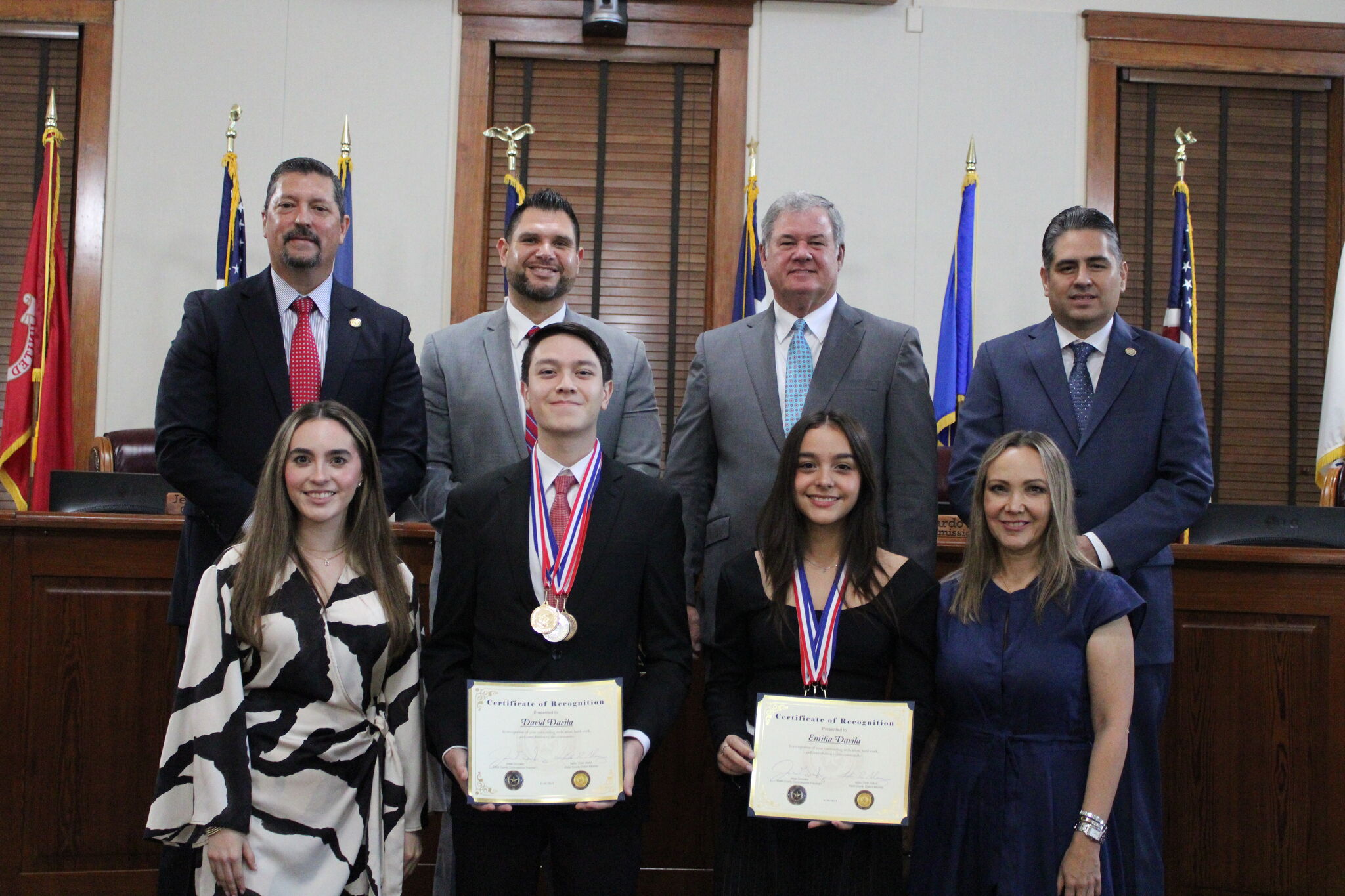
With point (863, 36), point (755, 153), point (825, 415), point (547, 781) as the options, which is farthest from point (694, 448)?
point (863, 36)

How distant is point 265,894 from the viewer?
207cm

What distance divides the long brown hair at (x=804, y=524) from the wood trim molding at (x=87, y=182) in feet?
14.7

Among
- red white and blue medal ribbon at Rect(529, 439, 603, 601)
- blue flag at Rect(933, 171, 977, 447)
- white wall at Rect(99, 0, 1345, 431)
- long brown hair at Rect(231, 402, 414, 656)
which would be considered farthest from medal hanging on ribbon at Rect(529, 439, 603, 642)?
white wall at Rect(99, 0, 1345, 431)

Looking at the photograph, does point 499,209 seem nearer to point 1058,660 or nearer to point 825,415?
point 825,415

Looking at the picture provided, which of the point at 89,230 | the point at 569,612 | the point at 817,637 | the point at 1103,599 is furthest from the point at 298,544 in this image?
the point at 89,230

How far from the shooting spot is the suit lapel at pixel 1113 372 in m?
2.60

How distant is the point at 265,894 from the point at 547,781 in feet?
1.88

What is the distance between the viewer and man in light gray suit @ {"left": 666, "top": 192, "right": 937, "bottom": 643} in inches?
101

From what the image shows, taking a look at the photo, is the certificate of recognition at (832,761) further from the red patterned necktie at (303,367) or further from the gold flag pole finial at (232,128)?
the gold flag pole finial at (232,128)

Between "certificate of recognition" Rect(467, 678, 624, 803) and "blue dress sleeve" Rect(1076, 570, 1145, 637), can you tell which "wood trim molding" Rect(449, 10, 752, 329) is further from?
"certificate of recognition" Rect(467, 678, 624, 803)

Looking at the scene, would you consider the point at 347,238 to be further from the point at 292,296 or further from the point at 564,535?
the point at 564,535

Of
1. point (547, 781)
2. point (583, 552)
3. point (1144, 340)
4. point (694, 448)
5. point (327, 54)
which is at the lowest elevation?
point (547, 781)

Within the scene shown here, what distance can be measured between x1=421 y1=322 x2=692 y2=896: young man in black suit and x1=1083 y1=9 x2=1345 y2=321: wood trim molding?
14.5 feet

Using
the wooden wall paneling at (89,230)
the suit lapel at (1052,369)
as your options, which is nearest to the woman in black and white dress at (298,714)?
the suit lapel at (1052,369)
